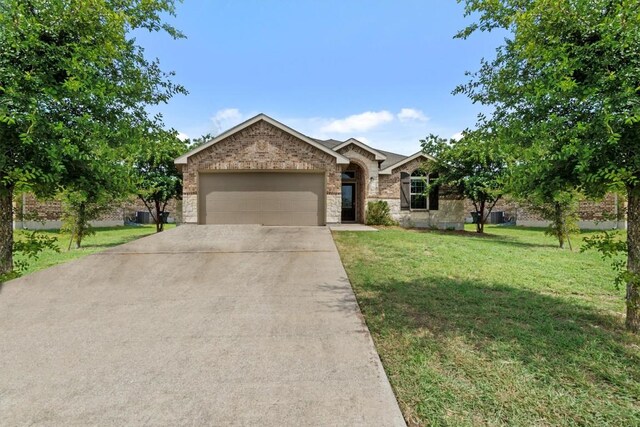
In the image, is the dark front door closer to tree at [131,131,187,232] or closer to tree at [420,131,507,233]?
tree at [420,131,507,233]

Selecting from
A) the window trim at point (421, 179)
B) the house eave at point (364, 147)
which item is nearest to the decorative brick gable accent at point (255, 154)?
the house eave at point (364, 147)

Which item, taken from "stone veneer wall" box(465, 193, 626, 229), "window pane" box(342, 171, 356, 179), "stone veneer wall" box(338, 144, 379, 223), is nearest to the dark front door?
"window pane" box(342, 171, 356, 179)

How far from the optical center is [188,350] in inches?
129

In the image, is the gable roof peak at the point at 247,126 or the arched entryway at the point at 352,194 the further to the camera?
the arched entryway at the point at 352,194

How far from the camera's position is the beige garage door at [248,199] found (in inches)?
577

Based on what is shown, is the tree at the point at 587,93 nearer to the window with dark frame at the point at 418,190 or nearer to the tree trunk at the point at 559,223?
the tree trunk at the point at 559,223

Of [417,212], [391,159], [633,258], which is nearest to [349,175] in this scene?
[391,159]

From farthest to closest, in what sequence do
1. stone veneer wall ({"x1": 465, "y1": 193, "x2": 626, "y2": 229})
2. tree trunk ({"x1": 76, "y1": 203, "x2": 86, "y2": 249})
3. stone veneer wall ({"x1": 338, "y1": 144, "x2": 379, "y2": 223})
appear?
stone veneer wall ({"x1": 338, "y1": 144, "x2": 379, "y2": 223}), tree trunk ({"x1": 76, "y1": 203, "x2": 86, "y2": 249}), stone veneer wall ({"x1": 465, "y1": 193, "x2": 626, "y2": 229})

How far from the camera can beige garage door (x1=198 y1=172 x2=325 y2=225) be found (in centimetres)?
1466

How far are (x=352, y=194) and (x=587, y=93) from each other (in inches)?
625

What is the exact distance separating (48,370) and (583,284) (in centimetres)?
837

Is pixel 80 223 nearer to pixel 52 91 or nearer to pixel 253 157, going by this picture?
pixel 253 157

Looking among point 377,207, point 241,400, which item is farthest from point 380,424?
point 377,207

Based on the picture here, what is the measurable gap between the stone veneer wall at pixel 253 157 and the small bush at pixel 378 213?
3323mm
